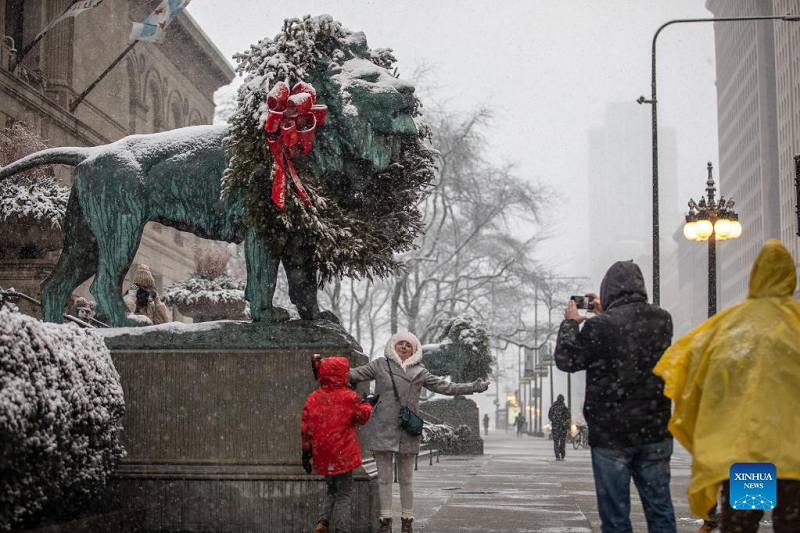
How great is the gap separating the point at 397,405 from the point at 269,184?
7.04 feet

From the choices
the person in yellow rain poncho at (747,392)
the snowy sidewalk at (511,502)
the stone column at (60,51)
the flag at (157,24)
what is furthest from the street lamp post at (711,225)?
the stone column at (60,51)

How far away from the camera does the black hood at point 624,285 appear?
20.1 ft

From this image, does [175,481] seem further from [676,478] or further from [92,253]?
[676,478]

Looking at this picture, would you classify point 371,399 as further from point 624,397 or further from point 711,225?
point 711,225

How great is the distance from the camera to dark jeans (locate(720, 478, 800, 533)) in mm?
4715

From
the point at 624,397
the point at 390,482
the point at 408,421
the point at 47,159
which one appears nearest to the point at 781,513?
the point at 624,397

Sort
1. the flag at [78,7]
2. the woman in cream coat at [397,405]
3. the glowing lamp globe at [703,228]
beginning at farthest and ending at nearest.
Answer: the flag at [78,7] < the glowing lamp globe at [703,228] < the woman in cream coat at [397,405]

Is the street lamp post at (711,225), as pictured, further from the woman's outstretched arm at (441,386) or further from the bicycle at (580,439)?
the bicycle at (580,439)

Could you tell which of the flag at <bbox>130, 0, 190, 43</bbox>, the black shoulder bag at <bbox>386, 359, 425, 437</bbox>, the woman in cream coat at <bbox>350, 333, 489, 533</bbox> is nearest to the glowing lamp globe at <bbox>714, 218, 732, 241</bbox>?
the woman in cream coat at <bbox>350, 333, 489, 533</bbox>

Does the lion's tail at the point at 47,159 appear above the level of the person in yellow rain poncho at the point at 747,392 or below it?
above

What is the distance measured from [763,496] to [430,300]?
4280 cm

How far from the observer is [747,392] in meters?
4.86

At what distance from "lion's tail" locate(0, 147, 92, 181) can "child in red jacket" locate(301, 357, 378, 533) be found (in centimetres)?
338

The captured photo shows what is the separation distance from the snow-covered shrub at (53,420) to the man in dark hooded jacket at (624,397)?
3.33 m
